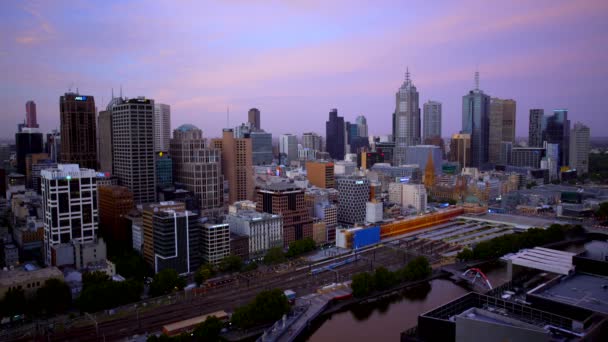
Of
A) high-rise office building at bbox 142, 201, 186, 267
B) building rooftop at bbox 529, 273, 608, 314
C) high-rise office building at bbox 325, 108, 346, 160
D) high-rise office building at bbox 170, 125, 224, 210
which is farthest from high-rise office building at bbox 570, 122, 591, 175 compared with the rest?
high-rise office building at bbox 142, 201, 186, 267

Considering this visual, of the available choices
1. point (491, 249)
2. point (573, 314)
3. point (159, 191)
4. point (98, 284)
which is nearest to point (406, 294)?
point (491, 249)

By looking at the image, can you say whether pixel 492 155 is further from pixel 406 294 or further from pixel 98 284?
pixel 98 284

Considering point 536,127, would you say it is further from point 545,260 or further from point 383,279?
point 383,279

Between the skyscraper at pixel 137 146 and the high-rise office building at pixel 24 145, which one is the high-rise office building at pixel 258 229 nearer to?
the skyscraper at pixel 137 146

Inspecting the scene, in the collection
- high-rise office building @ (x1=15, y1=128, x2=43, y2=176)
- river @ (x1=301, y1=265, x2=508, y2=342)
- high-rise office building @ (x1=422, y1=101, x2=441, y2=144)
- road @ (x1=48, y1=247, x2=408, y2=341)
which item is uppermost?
high-rise office building @ (x1=422, y1=101, x2=441, y2=144)

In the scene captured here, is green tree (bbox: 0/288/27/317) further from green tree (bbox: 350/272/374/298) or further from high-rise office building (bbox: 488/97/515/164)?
high-rise office building (bbox: 488/97/515/164)
